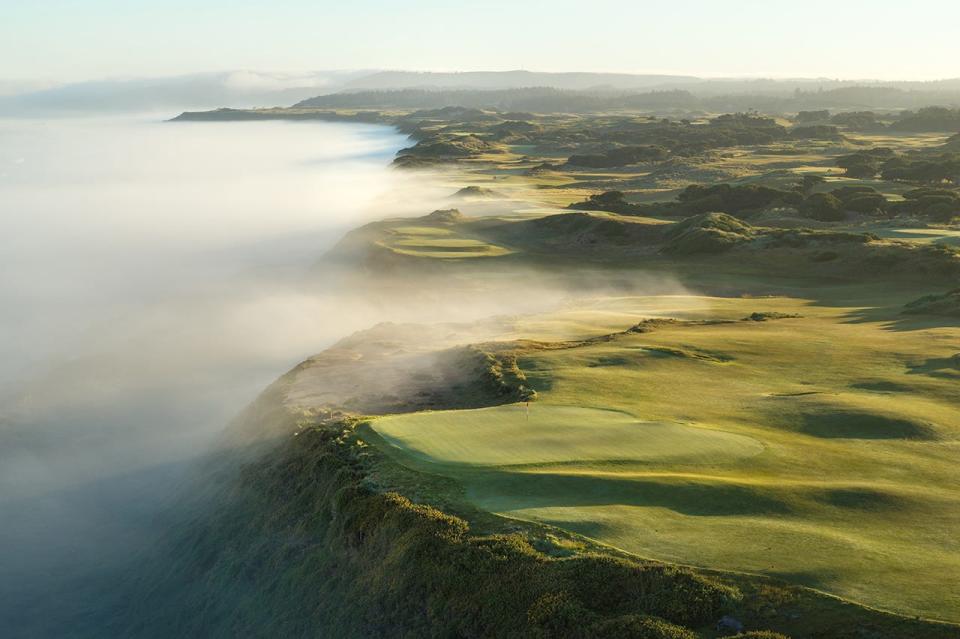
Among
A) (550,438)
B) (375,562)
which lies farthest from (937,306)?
(375,562)

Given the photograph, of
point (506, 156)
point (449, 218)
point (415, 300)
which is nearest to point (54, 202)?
point (506, 156)

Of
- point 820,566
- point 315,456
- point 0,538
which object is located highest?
point 820,566

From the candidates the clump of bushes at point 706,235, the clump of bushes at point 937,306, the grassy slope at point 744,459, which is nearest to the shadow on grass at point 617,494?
the grassy slope at point 744,459

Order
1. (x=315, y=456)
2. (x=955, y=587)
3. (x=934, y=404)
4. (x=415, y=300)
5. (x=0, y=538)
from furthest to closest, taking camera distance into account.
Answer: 1. (x=415, y=300)
2. (x=0, y=538)
3. (x=934, y=404)
4. (x=315, y=456)
5. (x=955, y=587)

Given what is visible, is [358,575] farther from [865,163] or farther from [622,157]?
[622,157]

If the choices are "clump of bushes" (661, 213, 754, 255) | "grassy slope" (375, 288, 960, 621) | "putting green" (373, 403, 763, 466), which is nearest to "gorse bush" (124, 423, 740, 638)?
"grassy slope" (375, 288, 960, 621)

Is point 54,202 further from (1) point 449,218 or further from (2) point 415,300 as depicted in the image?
(2) point 415,300

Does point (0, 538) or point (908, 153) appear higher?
point (908, 153)
